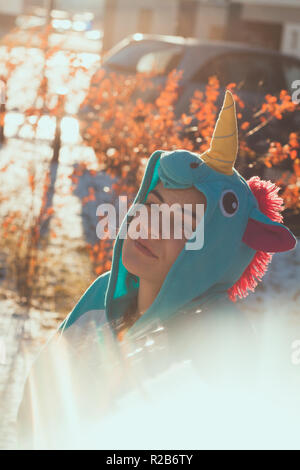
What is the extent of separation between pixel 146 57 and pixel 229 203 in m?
5.46

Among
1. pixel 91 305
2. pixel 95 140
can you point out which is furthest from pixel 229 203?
pixel 95 140

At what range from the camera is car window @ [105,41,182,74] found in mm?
6568

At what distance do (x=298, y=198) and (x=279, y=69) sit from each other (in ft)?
9.23

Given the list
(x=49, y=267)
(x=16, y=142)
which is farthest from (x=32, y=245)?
(x=16, y=142)

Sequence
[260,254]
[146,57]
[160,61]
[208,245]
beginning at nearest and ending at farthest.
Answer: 1. [208,245]
2. [260,254]
3. [160,61]
4. [146,57]

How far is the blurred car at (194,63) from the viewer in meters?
5.46

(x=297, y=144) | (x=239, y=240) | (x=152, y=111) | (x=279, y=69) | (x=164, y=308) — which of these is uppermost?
(x=279, y=69)

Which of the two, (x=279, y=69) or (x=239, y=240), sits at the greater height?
(x=279, y=69)

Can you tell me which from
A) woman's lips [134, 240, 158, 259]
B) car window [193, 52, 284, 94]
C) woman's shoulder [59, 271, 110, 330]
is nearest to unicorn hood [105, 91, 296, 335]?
woman's lips [134, 240, 158, 259]

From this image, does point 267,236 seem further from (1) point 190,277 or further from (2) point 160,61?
(2) point 160,61

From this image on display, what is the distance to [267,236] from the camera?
186 cm

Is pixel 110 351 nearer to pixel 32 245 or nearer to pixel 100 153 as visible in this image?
pixel 32 245

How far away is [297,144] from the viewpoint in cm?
390

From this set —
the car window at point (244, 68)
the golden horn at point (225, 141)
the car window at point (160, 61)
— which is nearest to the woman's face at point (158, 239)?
the golden horn at point (225, 141)
